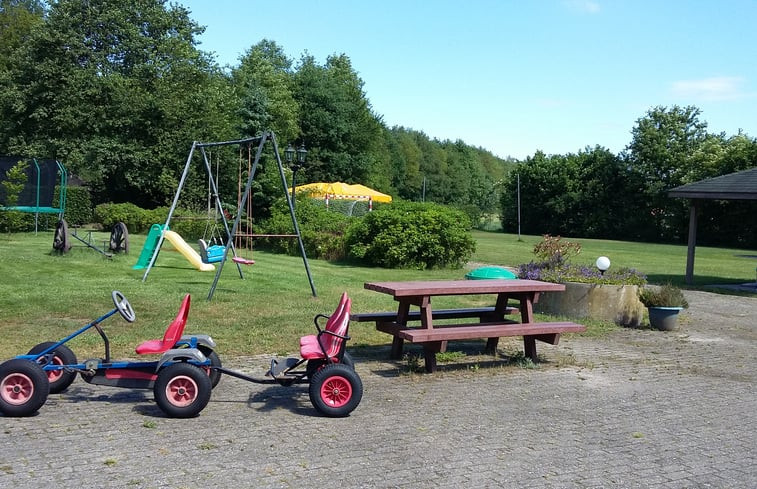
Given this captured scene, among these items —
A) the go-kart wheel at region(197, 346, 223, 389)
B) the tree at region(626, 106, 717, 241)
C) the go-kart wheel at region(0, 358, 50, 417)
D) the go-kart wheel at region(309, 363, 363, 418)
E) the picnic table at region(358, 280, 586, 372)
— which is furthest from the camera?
the tree at region(626, 106, 717, 241)

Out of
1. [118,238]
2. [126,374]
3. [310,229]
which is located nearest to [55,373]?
[126,374]

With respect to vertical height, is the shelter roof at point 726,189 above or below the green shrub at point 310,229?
above

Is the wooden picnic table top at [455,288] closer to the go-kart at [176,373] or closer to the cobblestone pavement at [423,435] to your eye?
the cobblestone pavement at [423,435]

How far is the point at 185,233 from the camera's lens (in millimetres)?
26672

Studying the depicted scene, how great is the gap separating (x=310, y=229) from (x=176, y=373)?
16.6 meters

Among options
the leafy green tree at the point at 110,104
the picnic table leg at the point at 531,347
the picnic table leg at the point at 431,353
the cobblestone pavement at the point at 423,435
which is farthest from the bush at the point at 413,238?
the leafy green tree at the point at 110,104

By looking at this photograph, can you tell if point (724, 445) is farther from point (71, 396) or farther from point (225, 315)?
point (225, 315)

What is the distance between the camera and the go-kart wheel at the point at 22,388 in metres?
5.30

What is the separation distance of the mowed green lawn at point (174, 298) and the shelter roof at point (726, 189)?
95.3 inches

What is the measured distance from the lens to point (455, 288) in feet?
24.3

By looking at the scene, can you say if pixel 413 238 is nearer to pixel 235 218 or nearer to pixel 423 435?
pixel 235 218

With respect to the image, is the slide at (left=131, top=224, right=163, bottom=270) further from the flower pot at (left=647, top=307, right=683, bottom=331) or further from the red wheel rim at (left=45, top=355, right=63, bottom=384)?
the flower pot at (left=647, top=307, right=683, bottom=331)

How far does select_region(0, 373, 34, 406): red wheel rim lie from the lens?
5316mm

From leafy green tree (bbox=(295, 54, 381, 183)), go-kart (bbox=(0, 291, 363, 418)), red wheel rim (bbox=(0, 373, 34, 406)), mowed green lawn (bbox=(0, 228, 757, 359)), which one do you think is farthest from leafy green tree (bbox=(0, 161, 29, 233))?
leafy green tree (bbox=(295, 54, 381, 183))
